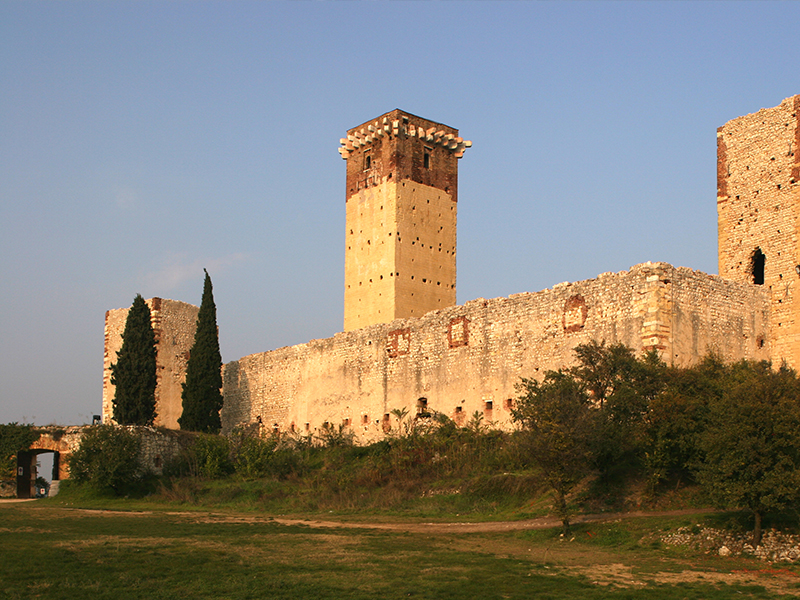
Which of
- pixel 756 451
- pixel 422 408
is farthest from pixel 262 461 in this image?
pixel 756 451

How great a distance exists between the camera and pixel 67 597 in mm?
11586

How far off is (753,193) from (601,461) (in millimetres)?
9887

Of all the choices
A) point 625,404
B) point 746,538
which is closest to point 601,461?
point 625,404

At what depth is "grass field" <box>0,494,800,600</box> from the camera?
39.6 feet

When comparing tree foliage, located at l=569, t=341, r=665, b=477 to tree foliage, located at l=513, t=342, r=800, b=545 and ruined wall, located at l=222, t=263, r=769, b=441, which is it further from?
ruined wall, located at l=222, t=263, r=769, b=441

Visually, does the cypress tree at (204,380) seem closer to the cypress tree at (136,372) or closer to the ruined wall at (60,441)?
the cypress tree at (136,372)

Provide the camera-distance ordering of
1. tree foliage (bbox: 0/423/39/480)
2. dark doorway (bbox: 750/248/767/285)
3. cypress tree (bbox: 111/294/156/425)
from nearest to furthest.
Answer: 1. dark doorway (bbox: 750/248/767/285)
2. tree foliage (bbox: 0/423/39/480)
3. cypress tree (bbox: 111/294/156/425)

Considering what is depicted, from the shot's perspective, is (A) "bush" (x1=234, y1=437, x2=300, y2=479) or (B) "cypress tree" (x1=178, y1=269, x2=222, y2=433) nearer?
(A) "bush" (x1=234, y1=437, x2=300, y2=479)

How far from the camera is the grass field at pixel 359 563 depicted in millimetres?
12070

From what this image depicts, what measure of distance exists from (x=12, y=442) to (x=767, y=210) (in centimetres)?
2271

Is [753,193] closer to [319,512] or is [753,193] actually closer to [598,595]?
[319,512]

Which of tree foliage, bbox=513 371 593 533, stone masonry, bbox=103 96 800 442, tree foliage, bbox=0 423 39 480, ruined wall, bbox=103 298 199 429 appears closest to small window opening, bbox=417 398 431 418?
stone masonry, bbox=103 96 800 442

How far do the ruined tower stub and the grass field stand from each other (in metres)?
8.96

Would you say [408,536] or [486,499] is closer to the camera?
[408,536]
